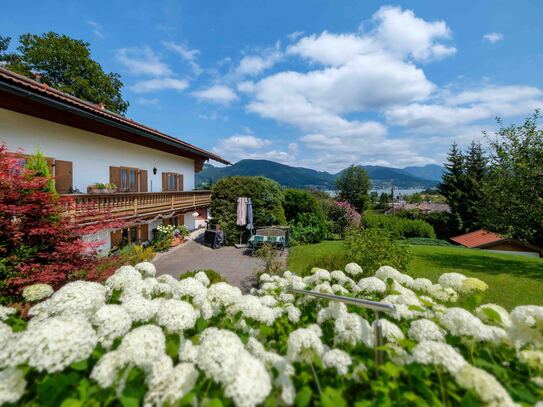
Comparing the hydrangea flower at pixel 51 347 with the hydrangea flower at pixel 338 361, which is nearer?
the hydrangea flower at pixel 51 347

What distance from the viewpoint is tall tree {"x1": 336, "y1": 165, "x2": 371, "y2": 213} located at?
43.2 metres

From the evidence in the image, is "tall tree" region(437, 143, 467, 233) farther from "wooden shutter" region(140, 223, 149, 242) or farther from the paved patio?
"wooden shutter" region(140, 223, 149, 242)

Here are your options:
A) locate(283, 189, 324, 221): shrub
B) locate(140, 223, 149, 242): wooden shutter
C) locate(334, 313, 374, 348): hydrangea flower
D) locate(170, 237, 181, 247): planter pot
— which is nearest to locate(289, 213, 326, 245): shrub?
locate(283, 189, 324, 221): shrub

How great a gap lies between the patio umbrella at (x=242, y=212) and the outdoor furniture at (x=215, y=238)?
119 centimetres

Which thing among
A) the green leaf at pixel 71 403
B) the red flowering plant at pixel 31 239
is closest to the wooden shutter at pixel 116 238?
the red flowering plant at pixel 31 239

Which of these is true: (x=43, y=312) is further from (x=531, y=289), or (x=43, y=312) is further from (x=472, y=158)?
(x=472, y=158)

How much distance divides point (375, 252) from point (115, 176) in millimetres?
11462

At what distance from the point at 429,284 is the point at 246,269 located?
7.58 meters

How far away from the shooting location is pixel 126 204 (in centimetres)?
1045

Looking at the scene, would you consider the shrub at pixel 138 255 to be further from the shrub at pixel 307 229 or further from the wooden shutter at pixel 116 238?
the shrub at pixel 307 229

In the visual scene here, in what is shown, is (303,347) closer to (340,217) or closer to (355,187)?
(340,217)

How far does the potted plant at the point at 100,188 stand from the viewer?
32.2 ft

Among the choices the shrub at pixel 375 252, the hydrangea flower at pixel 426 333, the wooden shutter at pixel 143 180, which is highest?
the wooden shutter at pixel 143 180

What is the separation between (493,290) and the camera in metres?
6.95
